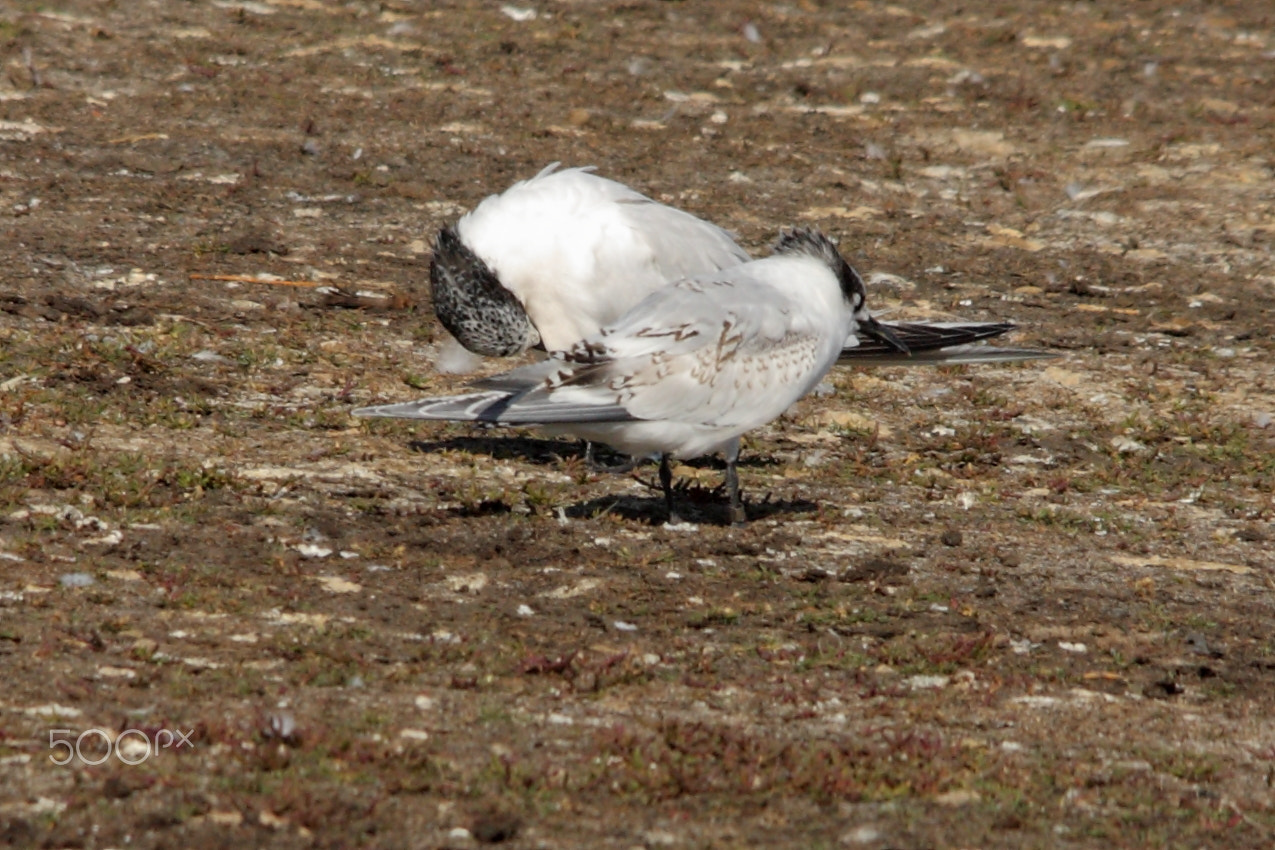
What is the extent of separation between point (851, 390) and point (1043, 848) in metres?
4.99

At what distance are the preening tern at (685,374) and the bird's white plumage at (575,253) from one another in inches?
37.1

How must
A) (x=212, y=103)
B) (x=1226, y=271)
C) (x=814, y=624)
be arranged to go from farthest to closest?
(x=212, y=103) < (x=1226, y=271) < (x=814, y=624)

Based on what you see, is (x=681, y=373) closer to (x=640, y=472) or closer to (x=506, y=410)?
(x=506, y=410)

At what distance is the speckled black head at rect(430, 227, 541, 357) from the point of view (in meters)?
7.80

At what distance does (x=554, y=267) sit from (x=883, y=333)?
1.60m

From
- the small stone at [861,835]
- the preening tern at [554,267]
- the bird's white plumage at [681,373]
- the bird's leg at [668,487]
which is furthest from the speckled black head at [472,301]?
the small stone at [861,835]

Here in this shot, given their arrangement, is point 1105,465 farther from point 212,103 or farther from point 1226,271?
point 212,103

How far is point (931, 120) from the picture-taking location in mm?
12961

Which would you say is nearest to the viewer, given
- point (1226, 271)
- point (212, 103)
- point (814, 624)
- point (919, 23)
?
point (814, 624)

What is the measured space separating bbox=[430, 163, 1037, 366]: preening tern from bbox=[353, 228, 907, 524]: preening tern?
94 cm

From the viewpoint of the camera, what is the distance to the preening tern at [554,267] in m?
7.80

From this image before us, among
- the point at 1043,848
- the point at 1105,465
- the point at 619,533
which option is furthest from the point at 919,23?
the point at 1043,848

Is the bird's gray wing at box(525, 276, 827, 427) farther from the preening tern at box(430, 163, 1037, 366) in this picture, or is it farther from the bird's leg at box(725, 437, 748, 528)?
the preening tern at box(430, 163, 1037, 366)

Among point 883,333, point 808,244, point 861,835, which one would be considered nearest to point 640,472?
point 883,333
